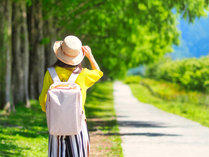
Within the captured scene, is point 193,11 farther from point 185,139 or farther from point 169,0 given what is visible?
point 185,139

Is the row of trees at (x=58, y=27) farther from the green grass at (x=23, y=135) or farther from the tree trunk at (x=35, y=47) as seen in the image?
the green grass at (x=23, y=135)

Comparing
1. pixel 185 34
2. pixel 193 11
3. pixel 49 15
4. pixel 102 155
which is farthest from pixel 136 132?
pixel 49 15

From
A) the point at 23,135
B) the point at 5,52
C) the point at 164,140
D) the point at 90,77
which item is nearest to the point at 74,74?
the point at 90,77

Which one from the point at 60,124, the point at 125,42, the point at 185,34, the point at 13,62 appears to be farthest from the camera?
the point at 125,42

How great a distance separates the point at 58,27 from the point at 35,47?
4970 millimetres

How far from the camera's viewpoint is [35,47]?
23.1 m

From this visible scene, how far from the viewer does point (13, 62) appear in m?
20.8

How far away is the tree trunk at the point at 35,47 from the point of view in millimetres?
22578

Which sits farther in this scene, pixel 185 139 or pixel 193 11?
pixel 193 11

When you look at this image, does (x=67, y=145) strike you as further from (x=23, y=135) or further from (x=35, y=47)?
(x=35, y=47)

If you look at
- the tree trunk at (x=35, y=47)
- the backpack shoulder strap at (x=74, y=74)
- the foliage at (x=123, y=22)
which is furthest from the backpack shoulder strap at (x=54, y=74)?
the tree trunk at (x=35, y=47)

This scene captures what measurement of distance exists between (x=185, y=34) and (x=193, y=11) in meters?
1.36

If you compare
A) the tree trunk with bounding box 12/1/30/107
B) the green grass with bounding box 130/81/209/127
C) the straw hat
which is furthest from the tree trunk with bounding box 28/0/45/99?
the straw hat

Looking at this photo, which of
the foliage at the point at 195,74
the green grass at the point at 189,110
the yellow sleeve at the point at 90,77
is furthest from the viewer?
the foliage at the point at 195,74
